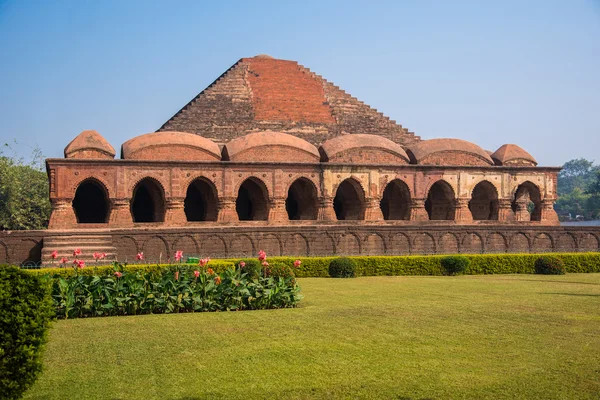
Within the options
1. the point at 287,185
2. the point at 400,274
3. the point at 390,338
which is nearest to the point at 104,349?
the point at 390,338

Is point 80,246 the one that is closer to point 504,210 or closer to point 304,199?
point 304,199

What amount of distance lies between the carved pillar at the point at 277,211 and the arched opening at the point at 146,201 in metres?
4.53

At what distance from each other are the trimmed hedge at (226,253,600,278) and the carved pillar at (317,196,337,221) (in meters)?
7.62

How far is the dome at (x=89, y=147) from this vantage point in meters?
24.7

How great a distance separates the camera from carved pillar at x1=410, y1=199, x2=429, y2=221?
2880cm

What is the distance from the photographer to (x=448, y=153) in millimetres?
29469

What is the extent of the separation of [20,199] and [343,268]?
29.0 metres

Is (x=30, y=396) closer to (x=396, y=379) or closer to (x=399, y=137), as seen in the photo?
(x=396, y=379)

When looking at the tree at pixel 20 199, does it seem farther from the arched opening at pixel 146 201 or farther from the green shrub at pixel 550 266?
the green shrub at pixel 550 266

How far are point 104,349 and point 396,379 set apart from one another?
3.73 m

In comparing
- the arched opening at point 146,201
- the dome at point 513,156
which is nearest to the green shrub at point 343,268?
the arched opening at point 146,201

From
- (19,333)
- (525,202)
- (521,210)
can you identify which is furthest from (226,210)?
(19,333)

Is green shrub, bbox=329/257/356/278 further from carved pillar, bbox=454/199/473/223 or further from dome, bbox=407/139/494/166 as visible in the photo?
carved pillar, bbox=454/199/473/223

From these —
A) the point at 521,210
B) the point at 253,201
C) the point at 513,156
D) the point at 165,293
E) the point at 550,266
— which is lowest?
the point at 550,266
